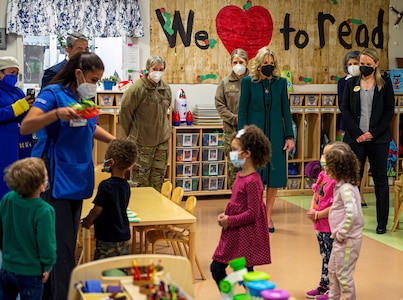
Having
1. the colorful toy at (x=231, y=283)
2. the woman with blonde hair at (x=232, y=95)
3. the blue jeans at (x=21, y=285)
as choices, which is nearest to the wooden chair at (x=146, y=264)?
the colorful toy at (x=231, y=283)

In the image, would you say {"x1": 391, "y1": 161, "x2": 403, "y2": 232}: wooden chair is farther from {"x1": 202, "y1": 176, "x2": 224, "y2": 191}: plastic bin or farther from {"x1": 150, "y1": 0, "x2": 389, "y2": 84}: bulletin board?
{"x1": 150, "y1": 0, "x2": 389, "y2": 84}: bulletin board

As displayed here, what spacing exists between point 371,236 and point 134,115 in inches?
98.5

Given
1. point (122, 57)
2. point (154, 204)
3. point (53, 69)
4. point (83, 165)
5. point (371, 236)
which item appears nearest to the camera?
point (83, 165)

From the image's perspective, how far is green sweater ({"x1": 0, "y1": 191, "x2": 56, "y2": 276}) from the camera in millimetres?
3082

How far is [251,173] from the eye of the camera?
3.60m

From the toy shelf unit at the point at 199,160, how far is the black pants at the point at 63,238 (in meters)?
4.31

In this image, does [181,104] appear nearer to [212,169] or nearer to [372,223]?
[212,169]

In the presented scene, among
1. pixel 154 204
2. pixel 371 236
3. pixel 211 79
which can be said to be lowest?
pixel 371 236

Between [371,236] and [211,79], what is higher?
[211,79]

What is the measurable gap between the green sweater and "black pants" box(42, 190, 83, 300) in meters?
0.35

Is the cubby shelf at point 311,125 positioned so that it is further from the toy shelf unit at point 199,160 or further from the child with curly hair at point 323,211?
the child with curly hair at point 323,211

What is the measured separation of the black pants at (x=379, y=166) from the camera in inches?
242

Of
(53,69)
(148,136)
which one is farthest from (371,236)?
(53,69)

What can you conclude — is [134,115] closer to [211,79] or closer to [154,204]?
[154,204]
